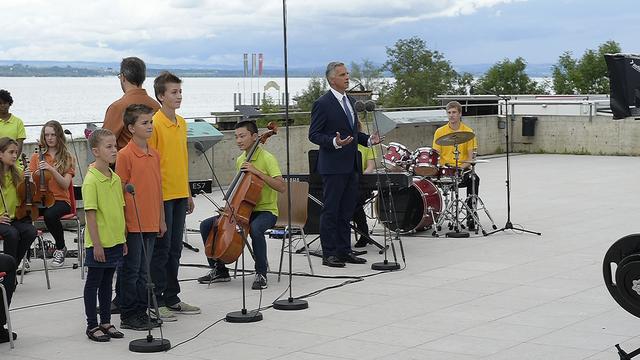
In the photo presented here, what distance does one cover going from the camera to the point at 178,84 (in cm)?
881

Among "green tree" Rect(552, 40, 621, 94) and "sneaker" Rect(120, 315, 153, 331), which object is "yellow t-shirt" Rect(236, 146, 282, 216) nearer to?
"sneaker" Rect(120, 315, 153, 331)

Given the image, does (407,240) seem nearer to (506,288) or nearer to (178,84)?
(506,288)

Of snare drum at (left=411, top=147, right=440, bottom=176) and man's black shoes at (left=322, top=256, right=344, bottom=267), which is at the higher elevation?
snare drum at (left=411, top=147, right=440, bottom=176)

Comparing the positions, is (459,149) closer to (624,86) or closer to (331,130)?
(331,130)

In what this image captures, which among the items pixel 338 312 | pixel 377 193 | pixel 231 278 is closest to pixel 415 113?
pixel 377 193

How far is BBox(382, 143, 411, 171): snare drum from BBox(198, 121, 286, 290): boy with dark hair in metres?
3.39

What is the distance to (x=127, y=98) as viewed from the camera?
29.1 feet

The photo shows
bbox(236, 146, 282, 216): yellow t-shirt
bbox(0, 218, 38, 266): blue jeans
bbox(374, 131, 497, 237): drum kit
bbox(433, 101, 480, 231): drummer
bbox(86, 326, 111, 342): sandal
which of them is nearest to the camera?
bbox(86, 326, 111, 342): sandal

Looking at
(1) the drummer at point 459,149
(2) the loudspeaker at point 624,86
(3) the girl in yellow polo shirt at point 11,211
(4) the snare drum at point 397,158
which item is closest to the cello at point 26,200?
(3) the girl in yellow polo shirt at point 11,211

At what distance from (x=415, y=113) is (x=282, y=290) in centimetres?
1493

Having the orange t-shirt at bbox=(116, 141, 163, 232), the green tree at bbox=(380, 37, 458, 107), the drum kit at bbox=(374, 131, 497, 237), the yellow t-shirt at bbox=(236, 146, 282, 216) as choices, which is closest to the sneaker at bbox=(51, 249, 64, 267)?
the yellow t-shirt at bbox=(236, 146, 282, 216)

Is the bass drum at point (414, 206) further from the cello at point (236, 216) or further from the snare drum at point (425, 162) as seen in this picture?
the cello at point (236, 216)

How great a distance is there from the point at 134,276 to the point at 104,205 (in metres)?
0.67

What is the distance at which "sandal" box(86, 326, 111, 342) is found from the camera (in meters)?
7.93
